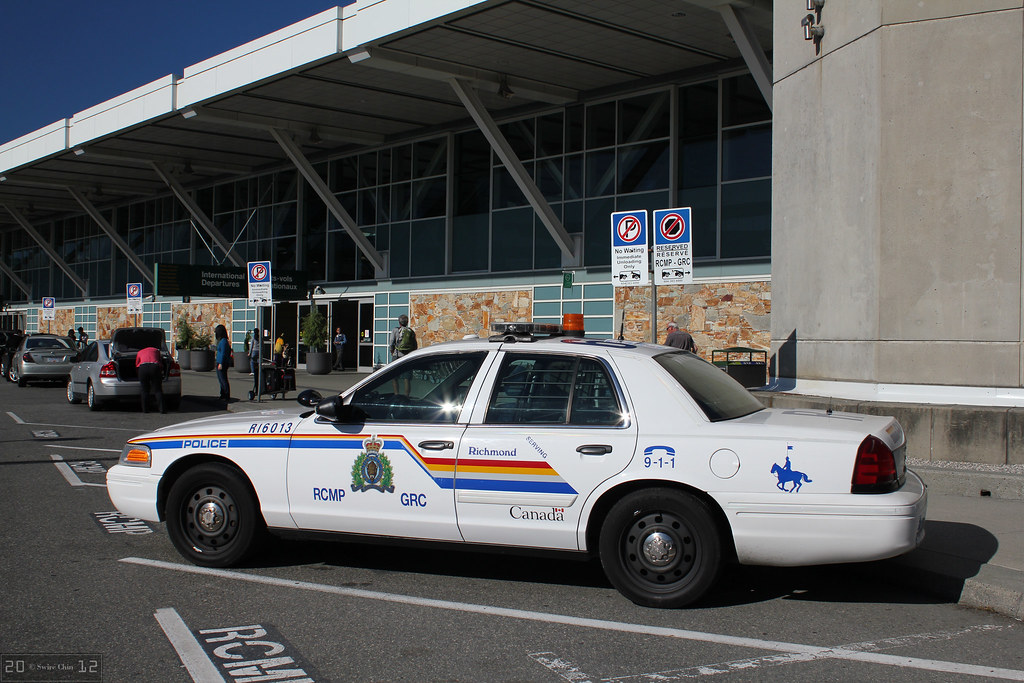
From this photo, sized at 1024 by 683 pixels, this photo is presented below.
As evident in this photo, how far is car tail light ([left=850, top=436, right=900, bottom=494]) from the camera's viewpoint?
16.9 ft

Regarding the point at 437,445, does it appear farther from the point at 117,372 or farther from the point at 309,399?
the point at 117,372

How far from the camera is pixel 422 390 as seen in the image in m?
6.05

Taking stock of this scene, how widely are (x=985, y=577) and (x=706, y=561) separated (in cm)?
184

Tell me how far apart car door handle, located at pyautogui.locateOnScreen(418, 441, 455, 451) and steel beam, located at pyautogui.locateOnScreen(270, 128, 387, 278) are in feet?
81.0

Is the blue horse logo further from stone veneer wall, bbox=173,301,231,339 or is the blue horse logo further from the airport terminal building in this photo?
stone veneer wall, bbox=173,301,231,339

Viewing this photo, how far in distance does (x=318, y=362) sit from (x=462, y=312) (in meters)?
6.03

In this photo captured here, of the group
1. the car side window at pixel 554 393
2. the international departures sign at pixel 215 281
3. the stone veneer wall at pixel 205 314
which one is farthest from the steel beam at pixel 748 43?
the stone veneer wall at pixel 205 314

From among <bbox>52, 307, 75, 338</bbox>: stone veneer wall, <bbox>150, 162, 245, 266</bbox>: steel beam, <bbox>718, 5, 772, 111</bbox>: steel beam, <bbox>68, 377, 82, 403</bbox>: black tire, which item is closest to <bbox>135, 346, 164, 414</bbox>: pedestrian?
<bbox>68, 377, 82, 403</bbox>: black tire

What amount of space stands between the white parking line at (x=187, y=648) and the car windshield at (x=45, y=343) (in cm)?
2316

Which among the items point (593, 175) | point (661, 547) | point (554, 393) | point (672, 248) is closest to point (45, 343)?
point (593, 175)

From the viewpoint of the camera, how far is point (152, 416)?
17.7 m

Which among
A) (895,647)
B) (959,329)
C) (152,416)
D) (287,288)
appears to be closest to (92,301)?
(287,288)

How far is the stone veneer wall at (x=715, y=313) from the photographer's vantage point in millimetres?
20594

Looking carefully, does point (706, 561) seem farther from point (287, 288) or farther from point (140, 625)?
point (287, 288)
